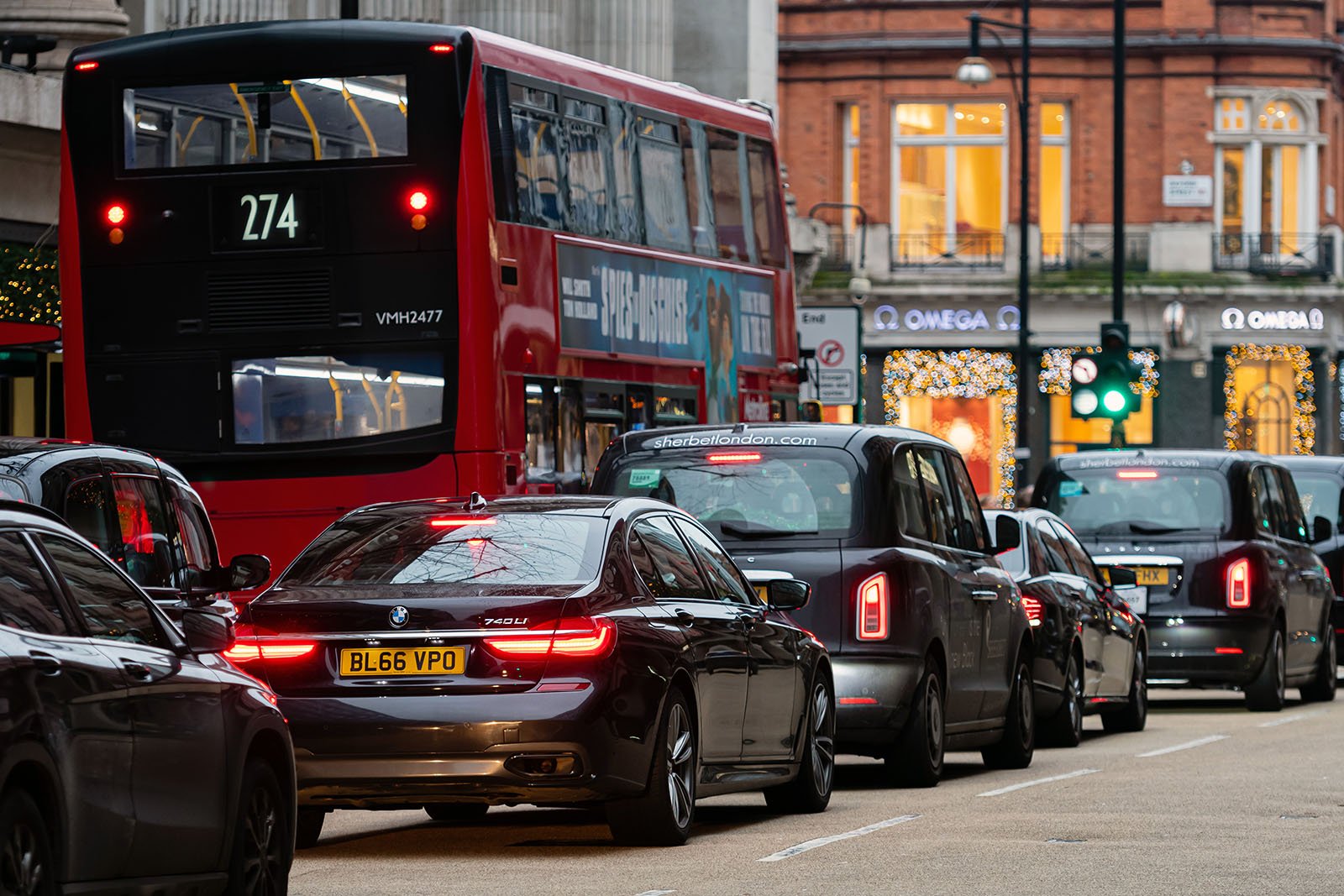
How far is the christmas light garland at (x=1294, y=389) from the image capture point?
62.4m

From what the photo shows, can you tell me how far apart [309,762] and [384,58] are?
9056 millimetres

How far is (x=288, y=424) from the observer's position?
19625 millimetres

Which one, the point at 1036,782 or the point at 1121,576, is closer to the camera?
the point at 1036,782

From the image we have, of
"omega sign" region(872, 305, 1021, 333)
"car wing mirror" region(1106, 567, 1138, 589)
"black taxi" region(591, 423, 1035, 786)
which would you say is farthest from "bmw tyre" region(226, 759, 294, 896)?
"omega sign" region(872, 305, 1021, 333)

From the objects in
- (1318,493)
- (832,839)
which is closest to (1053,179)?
(1318,493)

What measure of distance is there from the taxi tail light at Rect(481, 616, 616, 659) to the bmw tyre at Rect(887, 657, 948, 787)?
413 centimetres

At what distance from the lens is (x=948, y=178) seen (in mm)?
63938

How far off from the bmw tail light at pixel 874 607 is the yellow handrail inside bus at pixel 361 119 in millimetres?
6091

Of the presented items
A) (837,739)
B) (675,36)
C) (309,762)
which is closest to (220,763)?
(309,762)

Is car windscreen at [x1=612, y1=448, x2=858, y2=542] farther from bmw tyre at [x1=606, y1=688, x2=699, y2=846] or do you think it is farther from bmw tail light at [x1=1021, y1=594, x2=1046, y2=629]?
bmw tail light at [x1=1021, y1=594, x2=1046, y2=629]

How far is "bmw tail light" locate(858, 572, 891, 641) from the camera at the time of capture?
48.4 feet

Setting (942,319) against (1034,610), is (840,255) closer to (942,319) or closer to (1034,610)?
(942,319)

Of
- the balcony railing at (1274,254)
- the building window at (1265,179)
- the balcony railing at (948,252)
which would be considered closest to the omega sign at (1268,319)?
the balcony railing at (1274,254)

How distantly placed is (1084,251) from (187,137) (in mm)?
45198
